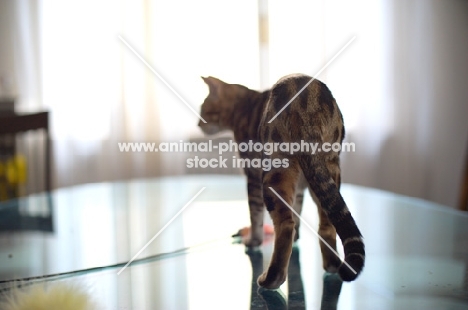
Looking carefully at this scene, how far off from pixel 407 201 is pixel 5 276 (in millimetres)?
630

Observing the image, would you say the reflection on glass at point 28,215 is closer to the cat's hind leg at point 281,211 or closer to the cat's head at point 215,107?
the cat's head at point 215,107

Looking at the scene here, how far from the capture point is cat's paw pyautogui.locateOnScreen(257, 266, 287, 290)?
1.48 feet

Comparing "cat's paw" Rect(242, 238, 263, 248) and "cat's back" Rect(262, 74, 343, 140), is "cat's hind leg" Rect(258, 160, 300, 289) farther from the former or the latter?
"cat's paw" Rect(242, 238, 263, 248)

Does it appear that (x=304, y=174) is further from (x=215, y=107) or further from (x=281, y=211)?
(x=215, y=107)

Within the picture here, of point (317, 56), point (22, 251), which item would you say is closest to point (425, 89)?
point (317, 56)

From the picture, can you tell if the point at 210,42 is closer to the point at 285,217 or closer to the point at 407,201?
the point at 285,217

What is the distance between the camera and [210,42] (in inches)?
26.6

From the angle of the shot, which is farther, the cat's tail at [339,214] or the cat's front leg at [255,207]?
the cat's front leg at [255,207]

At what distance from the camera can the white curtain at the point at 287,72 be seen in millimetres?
611

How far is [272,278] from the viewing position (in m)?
0.45

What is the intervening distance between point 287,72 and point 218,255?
0.25 metres

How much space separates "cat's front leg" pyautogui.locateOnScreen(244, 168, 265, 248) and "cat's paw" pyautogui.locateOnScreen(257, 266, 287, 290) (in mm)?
108

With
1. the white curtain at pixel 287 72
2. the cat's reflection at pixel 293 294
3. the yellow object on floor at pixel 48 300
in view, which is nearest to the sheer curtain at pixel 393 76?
the white curtain at pixel 287 72

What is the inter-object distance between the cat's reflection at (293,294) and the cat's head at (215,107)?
19 cm
